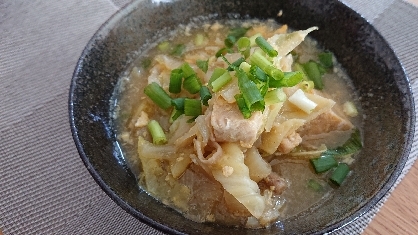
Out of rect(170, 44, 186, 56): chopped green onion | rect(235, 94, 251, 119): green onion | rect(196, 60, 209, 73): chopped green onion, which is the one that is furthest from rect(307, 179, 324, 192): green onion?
rect(170, 44, 186, 56): chopped green onion

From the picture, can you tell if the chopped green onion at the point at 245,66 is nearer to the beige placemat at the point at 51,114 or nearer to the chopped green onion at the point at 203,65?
the chopped green onion at the point at 203,65

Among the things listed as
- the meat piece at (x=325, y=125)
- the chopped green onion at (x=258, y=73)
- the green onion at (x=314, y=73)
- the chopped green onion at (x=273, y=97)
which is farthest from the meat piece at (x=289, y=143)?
the green onion at (x=314, y=73)

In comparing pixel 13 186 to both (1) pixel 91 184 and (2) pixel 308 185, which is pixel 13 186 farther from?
(2) pixel 308 185

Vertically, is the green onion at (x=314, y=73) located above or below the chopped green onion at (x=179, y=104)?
below

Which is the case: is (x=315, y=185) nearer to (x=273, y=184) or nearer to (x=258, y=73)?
(x=273, y=184)

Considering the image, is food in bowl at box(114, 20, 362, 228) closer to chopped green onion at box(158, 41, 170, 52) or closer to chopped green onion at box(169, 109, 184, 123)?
chopped green onion at box(169, 109, 184, 123)

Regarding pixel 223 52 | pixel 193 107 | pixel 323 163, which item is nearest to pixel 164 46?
pixel 223 52
